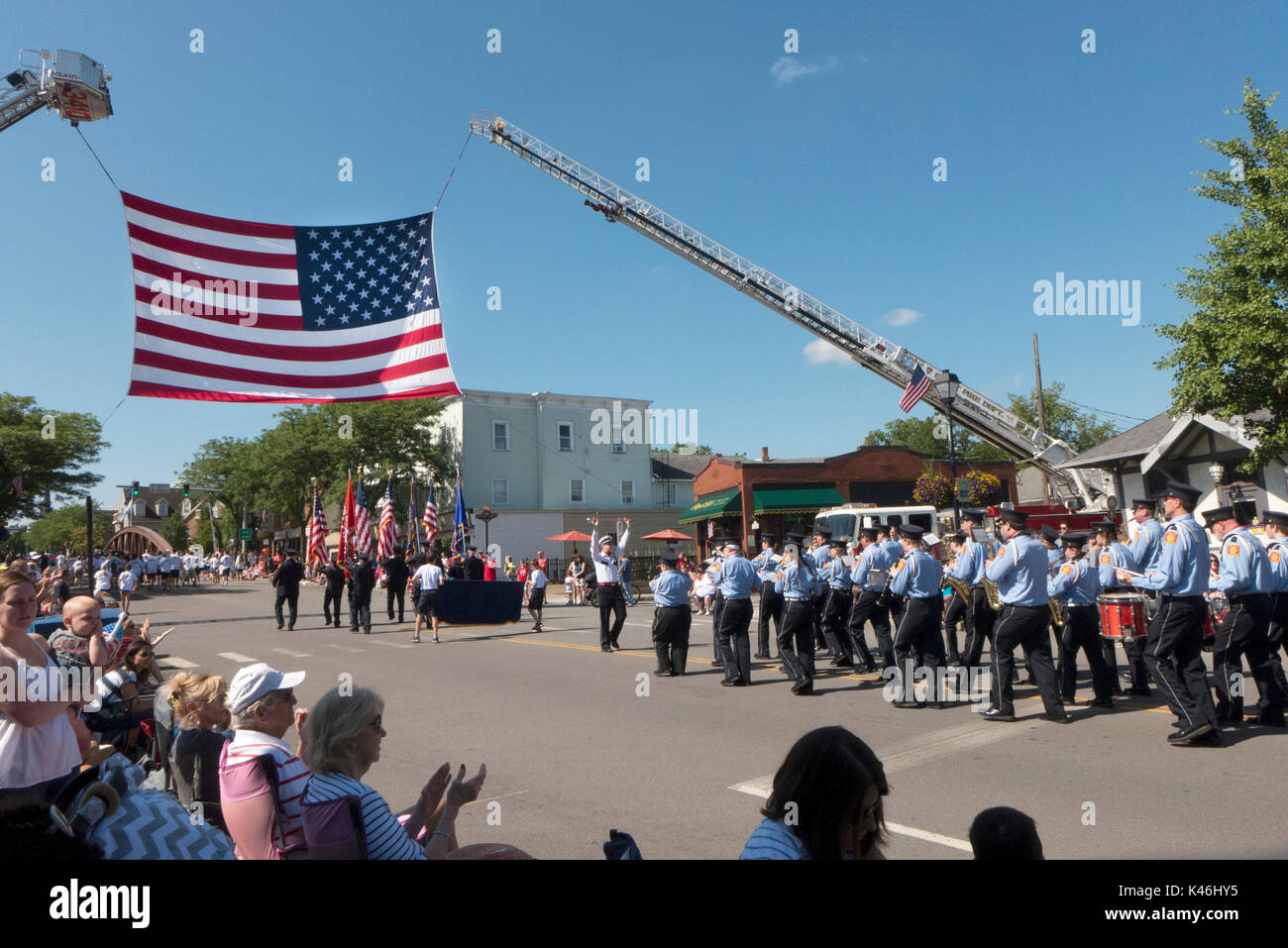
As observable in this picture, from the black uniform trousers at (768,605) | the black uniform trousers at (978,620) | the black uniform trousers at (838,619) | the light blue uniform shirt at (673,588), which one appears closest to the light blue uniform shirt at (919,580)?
the black uniform trousers at (978,620)

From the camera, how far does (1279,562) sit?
312 inches

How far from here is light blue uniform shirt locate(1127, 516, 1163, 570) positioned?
310 inches

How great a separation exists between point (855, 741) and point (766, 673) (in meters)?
9.73

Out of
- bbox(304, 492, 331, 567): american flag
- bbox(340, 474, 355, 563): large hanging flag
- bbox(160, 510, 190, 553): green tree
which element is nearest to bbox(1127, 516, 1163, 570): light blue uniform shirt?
bbox(304, 492, 331, 567): american flag

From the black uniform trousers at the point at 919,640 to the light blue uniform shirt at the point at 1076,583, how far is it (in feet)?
4.11

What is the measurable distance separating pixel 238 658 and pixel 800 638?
34.6ft

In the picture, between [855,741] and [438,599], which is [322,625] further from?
[855,741]

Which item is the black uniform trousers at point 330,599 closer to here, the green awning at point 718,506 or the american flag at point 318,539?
the american flag at point 318,539

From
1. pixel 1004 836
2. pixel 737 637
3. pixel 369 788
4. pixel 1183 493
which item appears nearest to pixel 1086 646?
pixel 1183 493

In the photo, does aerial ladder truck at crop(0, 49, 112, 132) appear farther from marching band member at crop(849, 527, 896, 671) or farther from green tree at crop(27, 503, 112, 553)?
green tree at crop(27, 503, 112, 553)

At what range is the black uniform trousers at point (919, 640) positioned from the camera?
951cm

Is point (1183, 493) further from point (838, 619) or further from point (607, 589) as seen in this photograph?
point (607, 589)
